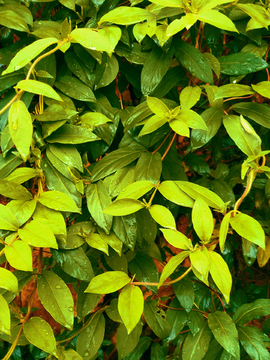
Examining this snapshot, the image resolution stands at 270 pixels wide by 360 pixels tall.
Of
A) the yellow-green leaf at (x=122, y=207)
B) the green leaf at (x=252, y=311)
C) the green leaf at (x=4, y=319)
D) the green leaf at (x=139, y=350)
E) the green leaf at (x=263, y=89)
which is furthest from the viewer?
the green leaf at (x=139, y=350)

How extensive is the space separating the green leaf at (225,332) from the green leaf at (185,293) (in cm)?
6

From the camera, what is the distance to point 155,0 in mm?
677

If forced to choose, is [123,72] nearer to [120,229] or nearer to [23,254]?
[120,229]

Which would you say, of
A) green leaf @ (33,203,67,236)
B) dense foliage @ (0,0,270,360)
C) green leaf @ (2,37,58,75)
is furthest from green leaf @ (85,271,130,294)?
green leaf @ (2,37,58,75)

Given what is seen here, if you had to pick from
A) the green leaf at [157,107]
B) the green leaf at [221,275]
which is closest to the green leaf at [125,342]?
the green leaf at [221,275]

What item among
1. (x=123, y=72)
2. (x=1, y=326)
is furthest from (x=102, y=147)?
(x=1, y=326)

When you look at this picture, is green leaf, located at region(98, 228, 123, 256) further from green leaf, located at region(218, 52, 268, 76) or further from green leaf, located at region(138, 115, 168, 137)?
green leaf, located at region(218, 52, 268, 76)

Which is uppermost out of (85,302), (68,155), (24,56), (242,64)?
(24,56)

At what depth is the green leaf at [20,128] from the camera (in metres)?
0.58

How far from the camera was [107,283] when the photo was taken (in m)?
0.67

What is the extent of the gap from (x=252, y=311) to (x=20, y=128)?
743mm

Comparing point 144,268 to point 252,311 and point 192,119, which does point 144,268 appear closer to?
point 252,311

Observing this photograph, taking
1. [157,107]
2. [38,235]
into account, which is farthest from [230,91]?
[38,235]

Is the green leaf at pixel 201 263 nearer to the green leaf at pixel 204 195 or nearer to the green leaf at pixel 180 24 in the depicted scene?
the green leaf at pixel 204 195
